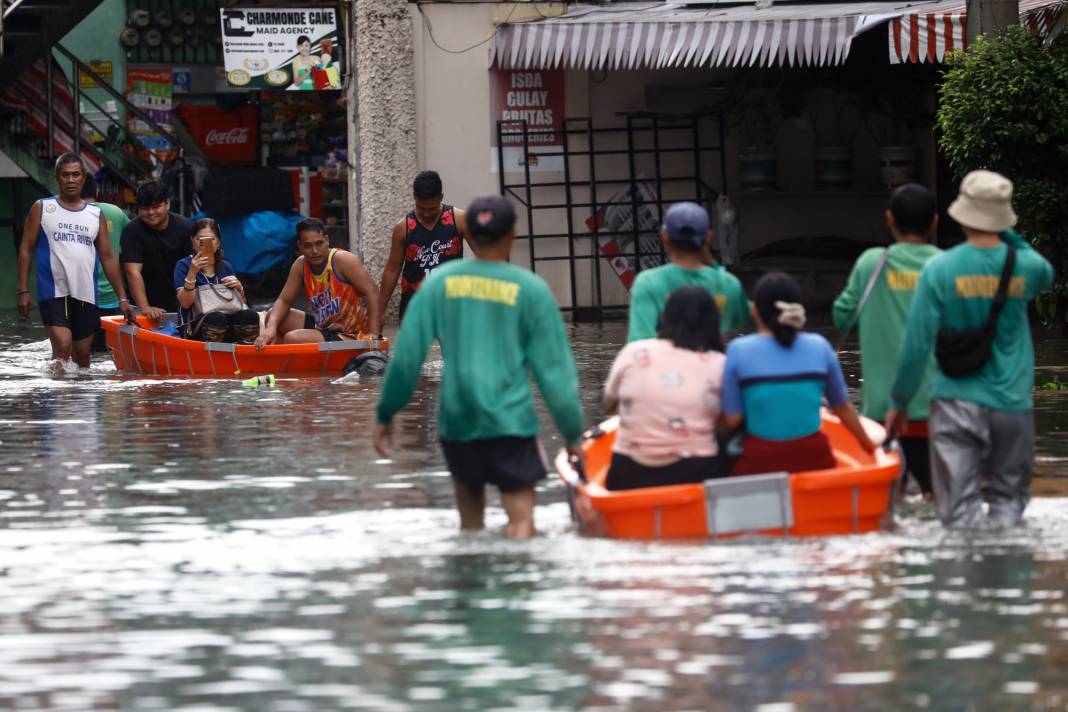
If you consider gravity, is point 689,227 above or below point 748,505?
above

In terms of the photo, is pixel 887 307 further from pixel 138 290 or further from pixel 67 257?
pixel 67 257

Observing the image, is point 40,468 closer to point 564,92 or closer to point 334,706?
point 334,706

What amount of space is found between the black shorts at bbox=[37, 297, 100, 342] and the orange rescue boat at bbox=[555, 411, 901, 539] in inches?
350

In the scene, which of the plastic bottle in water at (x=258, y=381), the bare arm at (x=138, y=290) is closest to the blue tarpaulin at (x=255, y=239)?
the bare arm at (x=138, y=290)

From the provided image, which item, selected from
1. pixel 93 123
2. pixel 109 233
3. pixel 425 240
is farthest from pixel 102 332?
pixel 93 123

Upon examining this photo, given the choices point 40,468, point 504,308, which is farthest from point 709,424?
point 40,468

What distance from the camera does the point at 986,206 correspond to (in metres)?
8.91

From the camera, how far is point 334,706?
6.32 metres

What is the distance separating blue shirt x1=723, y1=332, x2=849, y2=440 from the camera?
8.75m

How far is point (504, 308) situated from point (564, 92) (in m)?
13.9

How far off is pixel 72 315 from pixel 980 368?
9.84 m

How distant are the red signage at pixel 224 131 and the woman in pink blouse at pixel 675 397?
63.5 feet

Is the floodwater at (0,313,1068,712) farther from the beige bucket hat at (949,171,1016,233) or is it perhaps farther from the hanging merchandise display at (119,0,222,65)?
the hanging merchandise display at (119,0,222,65)

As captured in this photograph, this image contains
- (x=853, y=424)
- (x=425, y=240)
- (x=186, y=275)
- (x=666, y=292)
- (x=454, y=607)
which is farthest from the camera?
(x=186, y=275)
